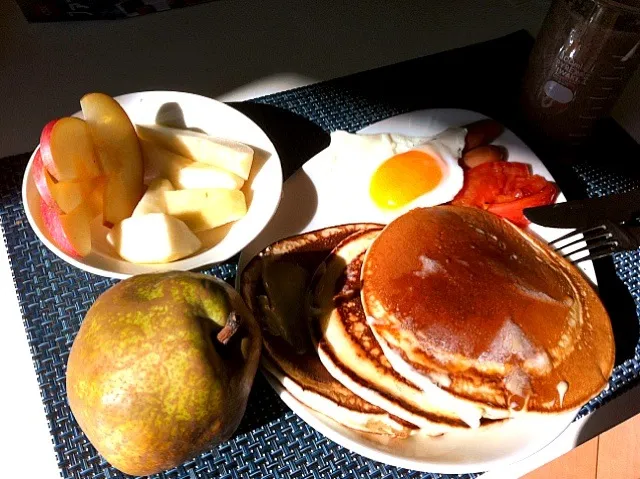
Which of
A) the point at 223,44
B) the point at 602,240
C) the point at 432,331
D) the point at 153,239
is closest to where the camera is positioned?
the point at 432,331

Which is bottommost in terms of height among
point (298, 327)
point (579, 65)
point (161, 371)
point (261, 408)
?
point (261, 408)

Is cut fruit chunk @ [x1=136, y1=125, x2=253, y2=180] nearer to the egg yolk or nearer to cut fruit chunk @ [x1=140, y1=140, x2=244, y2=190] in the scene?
cut fruit chunk @ [x1=140, y1=140, x2=244, y2=190]

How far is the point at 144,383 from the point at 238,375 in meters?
0.13

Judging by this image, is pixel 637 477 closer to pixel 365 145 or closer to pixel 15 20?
pixel 365 145

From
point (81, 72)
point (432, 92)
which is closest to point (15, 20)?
point (81, 72)

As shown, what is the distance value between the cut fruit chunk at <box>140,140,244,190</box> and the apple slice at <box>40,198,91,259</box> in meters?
0.19

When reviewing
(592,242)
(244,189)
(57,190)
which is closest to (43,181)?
(57,190)

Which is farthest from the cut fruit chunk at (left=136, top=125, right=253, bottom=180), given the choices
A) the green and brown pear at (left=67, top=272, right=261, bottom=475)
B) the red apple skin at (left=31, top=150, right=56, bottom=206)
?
the green and brown pear at (left=67, top=272, right=261, bottom=475)

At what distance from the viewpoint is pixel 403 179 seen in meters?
1.25

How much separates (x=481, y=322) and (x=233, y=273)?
0.49m

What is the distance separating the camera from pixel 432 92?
59.4 inches

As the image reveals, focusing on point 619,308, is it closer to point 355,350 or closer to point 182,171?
point 355,350

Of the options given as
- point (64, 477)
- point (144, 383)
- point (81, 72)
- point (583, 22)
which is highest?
point (583, 22)

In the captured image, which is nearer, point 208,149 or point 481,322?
point 481,322
